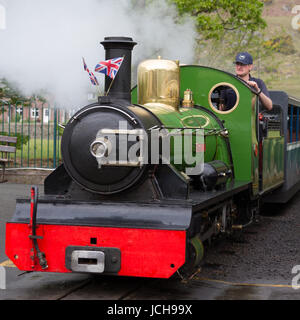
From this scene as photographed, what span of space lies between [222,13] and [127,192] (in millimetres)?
13835

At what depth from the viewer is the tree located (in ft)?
54.2

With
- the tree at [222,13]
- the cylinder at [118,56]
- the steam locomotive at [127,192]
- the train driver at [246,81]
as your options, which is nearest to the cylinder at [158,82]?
the steam locomotive at [127,192]

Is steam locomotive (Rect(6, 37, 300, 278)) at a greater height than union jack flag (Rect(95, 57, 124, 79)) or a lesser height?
lesser

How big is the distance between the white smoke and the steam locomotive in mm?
4251

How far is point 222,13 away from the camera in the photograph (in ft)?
58.7

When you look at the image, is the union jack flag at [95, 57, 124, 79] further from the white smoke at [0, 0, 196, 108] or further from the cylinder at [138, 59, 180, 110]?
the white smoke at [0, 0, 196, 108]

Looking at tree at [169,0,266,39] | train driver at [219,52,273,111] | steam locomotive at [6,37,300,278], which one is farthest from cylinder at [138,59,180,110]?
tree at [169,0,266,39]

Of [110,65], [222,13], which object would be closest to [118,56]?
[110,65]

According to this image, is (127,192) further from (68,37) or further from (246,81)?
(68,37)

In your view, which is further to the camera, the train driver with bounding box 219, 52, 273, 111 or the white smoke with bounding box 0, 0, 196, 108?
the white smoke with bounding box 0, 0, 196, 108
